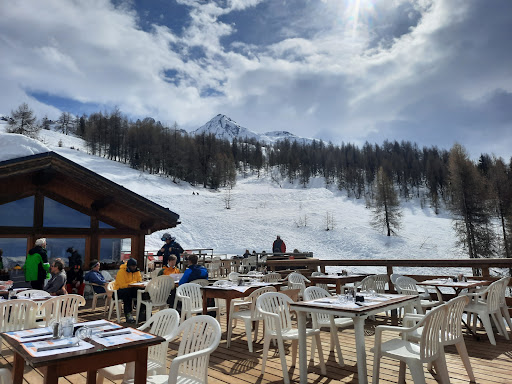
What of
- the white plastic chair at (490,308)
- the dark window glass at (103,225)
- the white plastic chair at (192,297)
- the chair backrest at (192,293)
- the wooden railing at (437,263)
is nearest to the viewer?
the white plastic chair at (490,308)

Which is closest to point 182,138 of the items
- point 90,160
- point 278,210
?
point 90,160

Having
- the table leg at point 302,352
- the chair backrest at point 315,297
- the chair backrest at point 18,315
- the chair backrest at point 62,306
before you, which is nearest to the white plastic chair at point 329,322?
the chair backrest at point 315,297

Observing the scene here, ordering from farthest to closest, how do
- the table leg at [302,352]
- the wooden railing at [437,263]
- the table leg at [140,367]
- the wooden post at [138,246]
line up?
the wooden post at [138,246] → the wooden railing at [437,263] → the table leg at [302,352] → the table leg at [140,367]

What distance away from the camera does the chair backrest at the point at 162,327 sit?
295 centimetres

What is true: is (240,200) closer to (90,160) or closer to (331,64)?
(90,160)

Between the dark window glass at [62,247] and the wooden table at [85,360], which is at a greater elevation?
the dark window glass at [62,247]

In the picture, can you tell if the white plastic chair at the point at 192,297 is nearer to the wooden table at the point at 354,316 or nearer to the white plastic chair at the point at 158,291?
the white plastic chair at the point at 158,291

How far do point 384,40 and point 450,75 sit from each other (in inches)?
91.2

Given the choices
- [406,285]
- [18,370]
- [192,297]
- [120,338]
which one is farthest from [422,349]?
[192,297]

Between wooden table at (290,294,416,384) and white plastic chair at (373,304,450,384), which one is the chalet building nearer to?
wooden table at (290,294,416,384)

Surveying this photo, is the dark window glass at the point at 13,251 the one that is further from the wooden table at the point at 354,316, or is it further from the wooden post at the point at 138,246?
the wooden table at the point at 354,316

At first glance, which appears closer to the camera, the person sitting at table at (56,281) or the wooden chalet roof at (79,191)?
the person sitting at table at (56,281)

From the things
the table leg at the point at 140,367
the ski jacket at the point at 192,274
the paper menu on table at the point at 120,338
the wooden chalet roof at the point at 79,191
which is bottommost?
the table leg at the point at 140,367

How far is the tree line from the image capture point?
41.1 m
